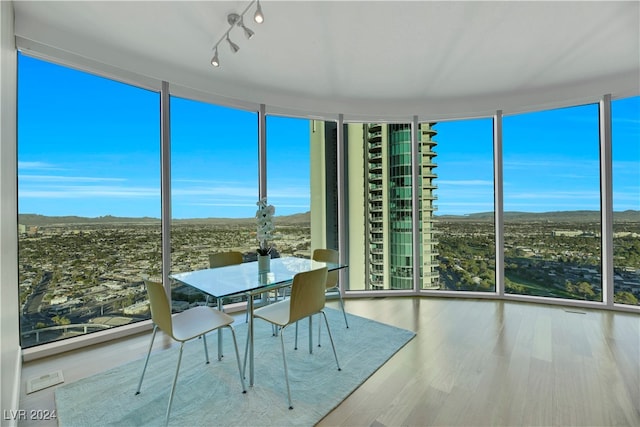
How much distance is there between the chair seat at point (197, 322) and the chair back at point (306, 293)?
496mm

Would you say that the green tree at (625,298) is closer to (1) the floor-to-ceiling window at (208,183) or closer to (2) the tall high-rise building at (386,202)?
(2) the tall high-rise building at (386,202)

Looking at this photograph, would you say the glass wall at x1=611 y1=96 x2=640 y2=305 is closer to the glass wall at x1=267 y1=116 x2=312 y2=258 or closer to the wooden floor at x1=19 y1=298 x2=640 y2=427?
the wooden floor at x1=19 y1=298 x2=640 y2=427

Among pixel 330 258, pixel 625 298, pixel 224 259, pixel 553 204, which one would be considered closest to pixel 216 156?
pixel 224 259

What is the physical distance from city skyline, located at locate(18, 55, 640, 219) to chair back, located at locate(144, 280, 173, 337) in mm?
1579

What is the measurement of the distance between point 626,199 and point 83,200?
6.01 m

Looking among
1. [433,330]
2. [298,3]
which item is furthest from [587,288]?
[298,3]

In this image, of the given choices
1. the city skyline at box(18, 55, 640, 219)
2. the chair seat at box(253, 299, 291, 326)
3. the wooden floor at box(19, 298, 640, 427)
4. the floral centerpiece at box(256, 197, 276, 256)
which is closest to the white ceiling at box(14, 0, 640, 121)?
the city skyline at box(18, 55, 640, 219)

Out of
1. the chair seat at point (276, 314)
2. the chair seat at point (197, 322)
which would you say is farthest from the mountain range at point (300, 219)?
the chair seat at point (197, 322)

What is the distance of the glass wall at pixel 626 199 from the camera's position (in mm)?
3449

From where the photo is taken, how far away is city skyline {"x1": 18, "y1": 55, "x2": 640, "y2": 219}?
8.61 feet

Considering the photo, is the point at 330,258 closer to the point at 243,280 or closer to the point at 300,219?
the point at 300,219

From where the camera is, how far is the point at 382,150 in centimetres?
449

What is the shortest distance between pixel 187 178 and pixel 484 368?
11.5ft

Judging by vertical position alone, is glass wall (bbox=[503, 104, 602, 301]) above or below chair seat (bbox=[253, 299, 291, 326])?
above
